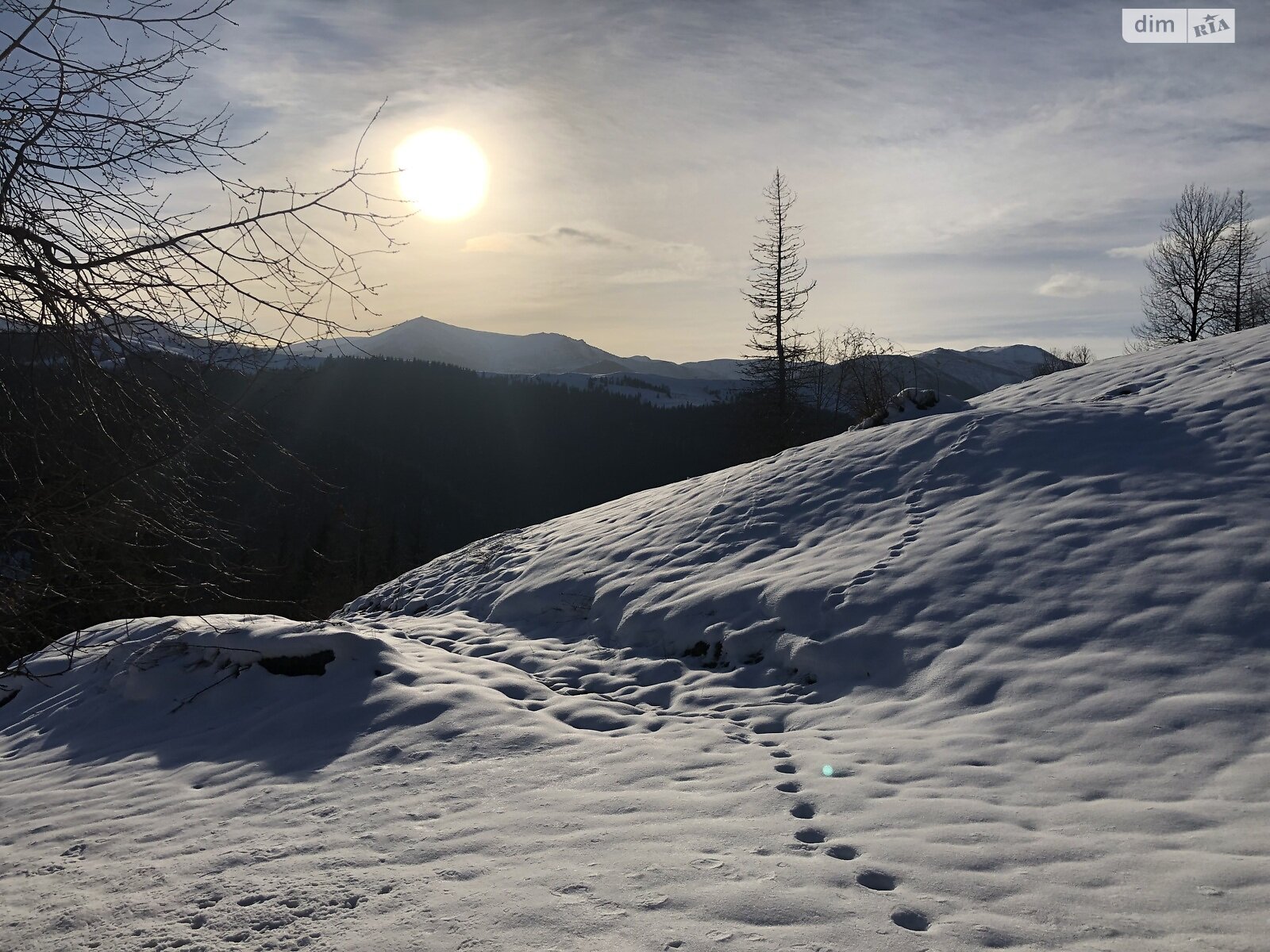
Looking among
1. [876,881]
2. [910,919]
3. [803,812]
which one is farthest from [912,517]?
[910,919]

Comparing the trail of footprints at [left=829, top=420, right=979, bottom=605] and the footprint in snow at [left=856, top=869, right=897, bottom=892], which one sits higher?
the trail of footprints at [left=829, top=420, right=979, bottom=605]

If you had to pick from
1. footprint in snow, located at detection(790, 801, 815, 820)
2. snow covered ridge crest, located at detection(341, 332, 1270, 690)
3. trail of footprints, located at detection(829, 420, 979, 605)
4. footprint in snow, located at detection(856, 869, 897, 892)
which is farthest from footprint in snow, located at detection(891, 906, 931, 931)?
trail of footprints, located at detection(829, 420, 979, 605)

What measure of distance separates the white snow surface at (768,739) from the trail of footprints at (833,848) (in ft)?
0.06

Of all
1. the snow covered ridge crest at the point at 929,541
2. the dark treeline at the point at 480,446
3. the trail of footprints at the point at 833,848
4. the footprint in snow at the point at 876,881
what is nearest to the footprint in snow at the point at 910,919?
the trail of footprints at the point at 833,848

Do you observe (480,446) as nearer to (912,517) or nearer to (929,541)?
(912,517)

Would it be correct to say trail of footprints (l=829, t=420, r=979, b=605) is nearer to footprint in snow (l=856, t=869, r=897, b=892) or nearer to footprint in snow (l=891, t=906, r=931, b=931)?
footprint in snow (l=856, t=869, r=897, b=892)

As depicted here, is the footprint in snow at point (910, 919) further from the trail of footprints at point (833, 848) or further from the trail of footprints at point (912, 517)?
the trail of footprints at point (912, 517)

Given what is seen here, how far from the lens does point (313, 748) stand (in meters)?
5.47

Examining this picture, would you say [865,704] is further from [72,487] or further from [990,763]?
[72,487]

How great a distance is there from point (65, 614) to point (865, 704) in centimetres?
536

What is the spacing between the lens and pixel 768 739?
496cm

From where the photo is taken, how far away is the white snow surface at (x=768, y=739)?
298 centimetres

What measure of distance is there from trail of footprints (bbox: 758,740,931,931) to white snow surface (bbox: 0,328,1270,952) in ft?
0.06

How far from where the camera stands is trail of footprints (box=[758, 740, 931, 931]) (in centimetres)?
276
